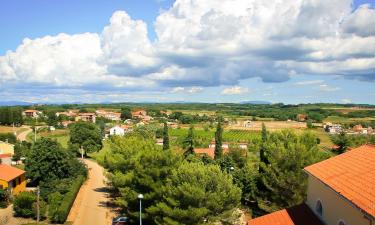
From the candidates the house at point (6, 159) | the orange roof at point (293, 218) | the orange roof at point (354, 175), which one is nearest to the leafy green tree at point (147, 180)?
the orange roof at point (293, 218)

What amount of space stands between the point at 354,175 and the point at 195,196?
980cm

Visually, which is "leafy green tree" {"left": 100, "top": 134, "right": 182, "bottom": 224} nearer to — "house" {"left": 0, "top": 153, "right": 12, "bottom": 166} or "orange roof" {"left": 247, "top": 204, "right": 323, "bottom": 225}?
"orange roof" {"left": 247, "top": 204, "right": 323, "bottom": 225}

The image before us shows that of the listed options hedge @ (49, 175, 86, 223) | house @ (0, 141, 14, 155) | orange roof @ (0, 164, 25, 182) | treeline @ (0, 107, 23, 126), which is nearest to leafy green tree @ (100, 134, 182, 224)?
hedge @ (49, 175, 86, 223)

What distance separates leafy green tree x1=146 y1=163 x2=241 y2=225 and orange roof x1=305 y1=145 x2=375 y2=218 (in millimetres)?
5939

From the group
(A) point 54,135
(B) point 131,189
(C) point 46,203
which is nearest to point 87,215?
(C) point 46,203

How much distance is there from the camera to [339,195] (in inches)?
621

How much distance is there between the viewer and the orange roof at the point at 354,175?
14.1 metres

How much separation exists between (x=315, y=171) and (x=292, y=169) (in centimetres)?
1101

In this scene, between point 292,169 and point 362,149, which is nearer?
point 362,149

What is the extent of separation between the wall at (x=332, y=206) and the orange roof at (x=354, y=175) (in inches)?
13.3

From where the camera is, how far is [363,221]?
45.3ft

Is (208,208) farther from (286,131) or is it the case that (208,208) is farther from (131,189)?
(286,131)

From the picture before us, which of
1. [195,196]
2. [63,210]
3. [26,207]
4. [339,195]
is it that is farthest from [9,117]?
[339,195]

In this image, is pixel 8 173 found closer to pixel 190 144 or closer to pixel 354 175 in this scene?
pixel 190 144
